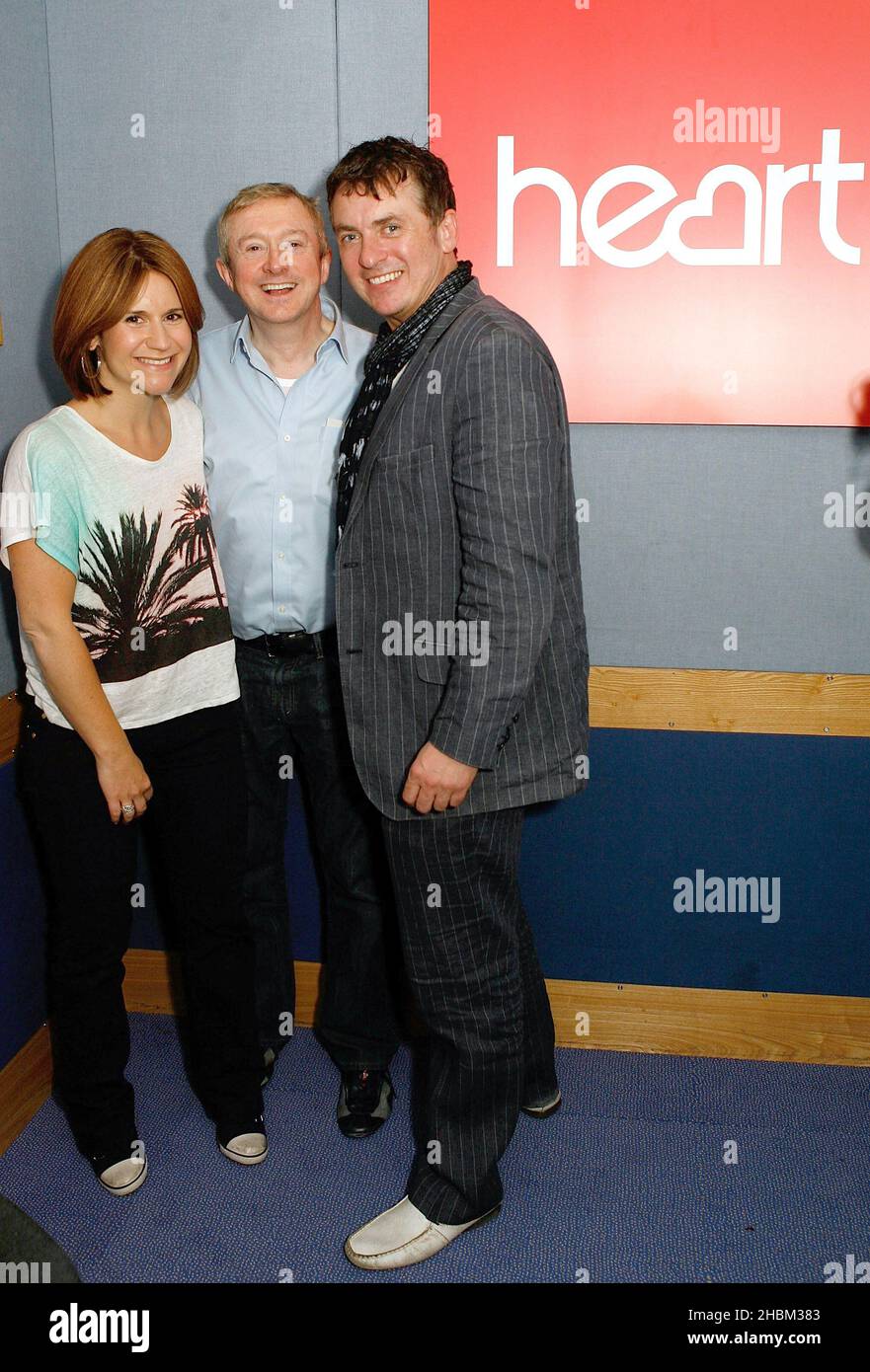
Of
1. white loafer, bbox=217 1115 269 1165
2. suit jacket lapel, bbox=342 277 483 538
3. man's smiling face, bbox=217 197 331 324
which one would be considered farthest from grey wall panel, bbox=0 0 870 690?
white loafer, bbox=217 1115 269 1165

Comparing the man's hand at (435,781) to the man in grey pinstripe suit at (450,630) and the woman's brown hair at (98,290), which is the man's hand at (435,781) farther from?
the woman's brown hair at (98,290)

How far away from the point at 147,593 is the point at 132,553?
3.1 inches

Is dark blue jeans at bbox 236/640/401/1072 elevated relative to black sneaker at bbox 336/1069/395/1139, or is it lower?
elevated

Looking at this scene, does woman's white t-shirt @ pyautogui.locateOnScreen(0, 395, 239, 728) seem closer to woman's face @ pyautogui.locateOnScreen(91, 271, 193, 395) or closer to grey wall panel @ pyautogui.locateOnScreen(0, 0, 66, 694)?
woman's face @ pyautogui.locateOnScreen(91, 271, 193, 395)

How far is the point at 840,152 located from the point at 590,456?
76cm

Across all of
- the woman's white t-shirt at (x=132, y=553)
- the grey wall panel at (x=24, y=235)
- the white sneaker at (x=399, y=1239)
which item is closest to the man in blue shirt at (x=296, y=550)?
the woman's white t-shirt at (x=132, y=553)

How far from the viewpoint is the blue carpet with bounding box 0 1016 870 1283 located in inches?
79.5

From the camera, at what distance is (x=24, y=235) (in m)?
2.40

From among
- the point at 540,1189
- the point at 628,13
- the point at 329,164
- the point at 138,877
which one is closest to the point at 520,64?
the point at 628,13

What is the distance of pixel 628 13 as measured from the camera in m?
2.27

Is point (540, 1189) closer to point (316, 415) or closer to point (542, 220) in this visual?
point (316, 415)

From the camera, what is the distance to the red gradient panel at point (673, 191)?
2250 millimetres

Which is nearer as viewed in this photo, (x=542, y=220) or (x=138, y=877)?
(x=542, y=220)

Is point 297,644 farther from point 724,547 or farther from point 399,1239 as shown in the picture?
point 399,1239
